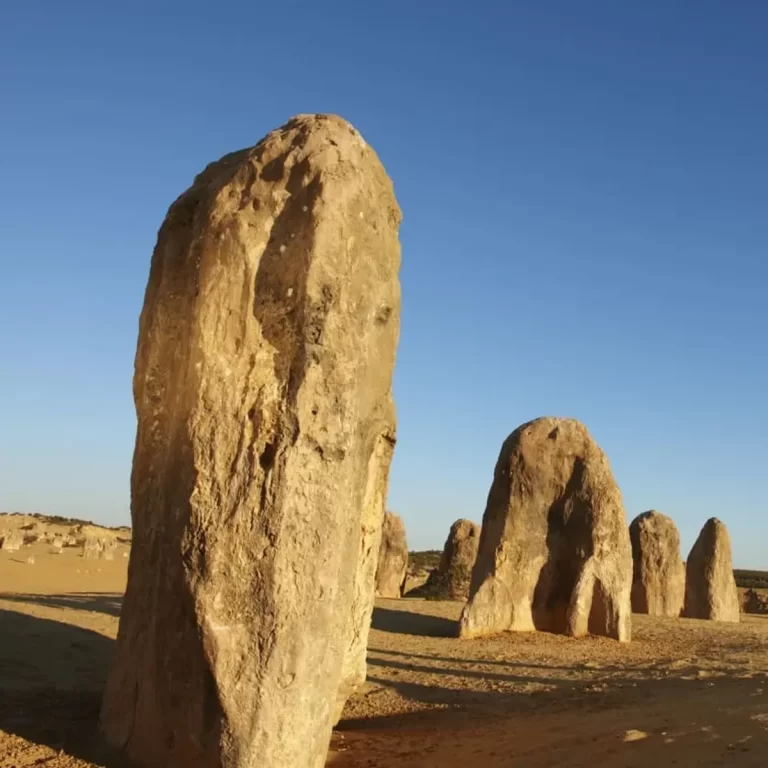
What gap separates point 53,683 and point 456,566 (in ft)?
51.7

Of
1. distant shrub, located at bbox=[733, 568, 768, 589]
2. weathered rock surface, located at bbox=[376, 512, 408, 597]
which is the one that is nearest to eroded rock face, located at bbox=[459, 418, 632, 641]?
weathered rock surface, located at bbox=[376, 512, 408, 597]

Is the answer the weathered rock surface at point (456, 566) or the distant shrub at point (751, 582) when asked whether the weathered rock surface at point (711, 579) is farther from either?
the distant shrub at point (751, 582)

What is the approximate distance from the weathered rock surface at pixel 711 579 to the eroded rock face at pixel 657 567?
29.2 inches

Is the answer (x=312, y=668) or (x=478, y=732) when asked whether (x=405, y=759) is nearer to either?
(x=478, y=732)

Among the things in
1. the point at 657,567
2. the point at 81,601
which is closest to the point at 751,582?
the point at 657,567

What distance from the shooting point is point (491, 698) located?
24.4 feet

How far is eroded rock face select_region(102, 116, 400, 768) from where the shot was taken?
14.5 ft

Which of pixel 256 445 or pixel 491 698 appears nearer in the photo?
pixel 256 445

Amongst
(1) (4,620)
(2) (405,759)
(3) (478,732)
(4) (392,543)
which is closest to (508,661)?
(3) (478,732)

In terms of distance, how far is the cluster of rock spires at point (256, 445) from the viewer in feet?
14.5

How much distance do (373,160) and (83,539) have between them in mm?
29203

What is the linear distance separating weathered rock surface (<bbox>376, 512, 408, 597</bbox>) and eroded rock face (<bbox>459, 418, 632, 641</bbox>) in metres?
9.10

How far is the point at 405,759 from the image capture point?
532 centimetres

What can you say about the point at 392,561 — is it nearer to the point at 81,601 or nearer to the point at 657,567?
the point at 657,567
